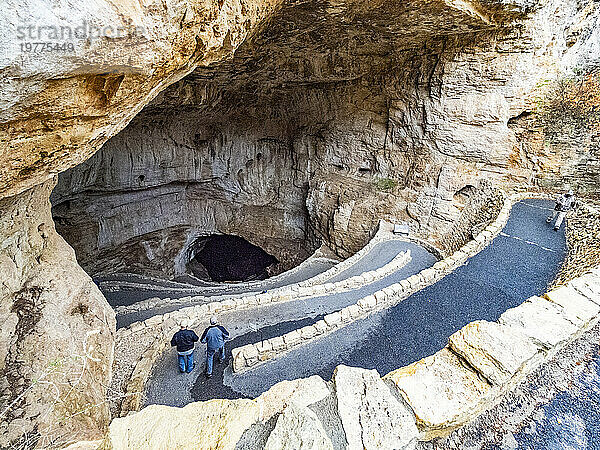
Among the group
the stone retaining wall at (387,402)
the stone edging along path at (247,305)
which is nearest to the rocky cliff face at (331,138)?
the stone edging along path at (247,305)

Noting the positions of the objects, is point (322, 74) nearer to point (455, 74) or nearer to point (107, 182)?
point (455, 74)

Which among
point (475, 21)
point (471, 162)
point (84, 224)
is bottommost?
point (84, 224)

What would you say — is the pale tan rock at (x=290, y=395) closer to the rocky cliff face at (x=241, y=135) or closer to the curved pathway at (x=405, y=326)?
the curved pathway at (x=405, y=326)

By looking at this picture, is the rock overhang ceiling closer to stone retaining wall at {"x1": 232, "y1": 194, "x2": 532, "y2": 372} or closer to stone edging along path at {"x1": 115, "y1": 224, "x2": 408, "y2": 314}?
stone retaining wall at {"x1": 232, "y1": 194, "x2": 532, "y2": 372}

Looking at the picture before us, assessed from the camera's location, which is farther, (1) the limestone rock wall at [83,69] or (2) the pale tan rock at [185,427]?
(1) the limestone rock wall at [83,69]

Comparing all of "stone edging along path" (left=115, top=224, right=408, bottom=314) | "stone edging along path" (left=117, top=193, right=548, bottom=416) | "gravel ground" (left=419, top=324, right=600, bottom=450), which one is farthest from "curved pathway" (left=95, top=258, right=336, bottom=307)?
"gravel ground" (left=419, top=324, right=600, bottom=450)

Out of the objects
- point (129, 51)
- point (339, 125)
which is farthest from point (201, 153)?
point (129, 51)
